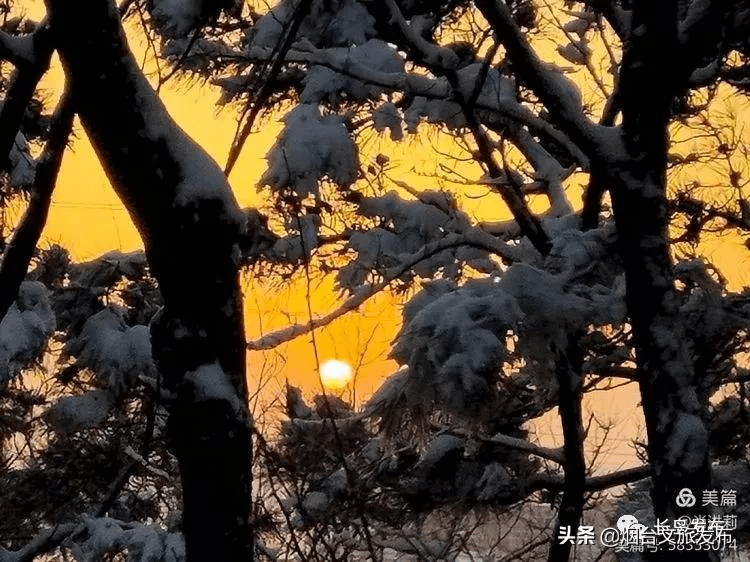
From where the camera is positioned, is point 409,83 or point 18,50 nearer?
point 18,50

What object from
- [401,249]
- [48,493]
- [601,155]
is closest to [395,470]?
[401,249]

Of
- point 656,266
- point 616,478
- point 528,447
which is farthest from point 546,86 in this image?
point 616,478

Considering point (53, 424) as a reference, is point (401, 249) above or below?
above

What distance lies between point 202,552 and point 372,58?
12.6 feet

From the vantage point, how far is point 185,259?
8.04 feet

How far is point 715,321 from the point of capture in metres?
4.35

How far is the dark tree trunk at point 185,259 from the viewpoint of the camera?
2389 mm

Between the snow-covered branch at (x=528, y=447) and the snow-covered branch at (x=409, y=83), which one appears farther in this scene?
the snow-covered branch at (x=528, y=447)

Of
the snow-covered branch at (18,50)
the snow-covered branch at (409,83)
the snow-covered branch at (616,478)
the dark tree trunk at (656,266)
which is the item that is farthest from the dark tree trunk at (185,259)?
the snow-covered branch at (616,478)

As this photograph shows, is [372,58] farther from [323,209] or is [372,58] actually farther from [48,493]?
[48,493]

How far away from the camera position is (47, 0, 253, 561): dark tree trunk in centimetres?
239

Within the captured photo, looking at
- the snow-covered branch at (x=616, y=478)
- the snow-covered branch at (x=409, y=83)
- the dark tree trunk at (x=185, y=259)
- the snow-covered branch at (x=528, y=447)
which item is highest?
the snow-covered branch at (x=409, y=83)

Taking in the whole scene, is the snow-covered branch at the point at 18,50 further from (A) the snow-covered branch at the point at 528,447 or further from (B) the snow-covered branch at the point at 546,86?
(A) the snow-covered branch at the point at 528,447

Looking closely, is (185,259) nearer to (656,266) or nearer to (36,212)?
(36,212)
